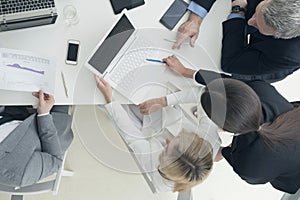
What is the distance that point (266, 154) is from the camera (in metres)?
1.51

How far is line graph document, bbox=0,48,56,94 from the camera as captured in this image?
1488mm

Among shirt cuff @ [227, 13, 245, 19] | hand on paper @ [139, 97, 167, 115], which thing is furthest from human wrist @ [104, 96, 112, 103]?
shirt cuff @ [227, 13, 245, 19]

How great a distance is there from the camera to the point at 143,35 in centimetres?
161

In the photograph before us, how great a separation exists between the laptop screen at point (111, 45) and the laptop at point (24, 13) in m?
0.20

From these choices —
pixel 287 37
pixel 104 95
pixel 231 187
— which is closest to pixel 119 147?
pixel 104 95

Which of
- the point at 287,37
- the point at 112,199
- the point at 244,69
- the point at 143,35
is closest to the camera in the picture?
the point at 287,37

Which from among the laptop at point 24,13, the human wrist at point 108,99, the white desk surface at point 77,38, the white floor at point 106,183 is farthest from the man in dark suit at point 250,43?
the white floor at point 106,183

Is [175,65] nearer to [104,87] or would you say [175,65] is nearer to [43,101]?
[104,87]

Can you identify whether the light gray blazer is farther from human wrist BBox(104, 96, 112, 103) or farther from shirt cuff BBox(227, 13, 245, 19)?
shirt cuff BBox(227, 13, 245, 19)

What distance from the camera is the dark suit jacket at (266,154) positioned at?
1.51 m

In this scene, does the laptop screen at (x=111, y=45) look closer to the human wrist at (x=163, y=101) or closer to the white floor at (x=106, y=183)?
the human wrist at (x=163, y=101)

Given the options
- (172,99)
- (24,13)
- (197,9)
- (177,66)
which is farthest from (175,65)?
(24,13)

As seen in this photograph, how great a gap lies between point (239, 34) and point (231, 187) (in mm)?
924

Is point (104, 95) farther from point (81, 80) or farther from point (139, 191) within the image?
point (139, 191)
